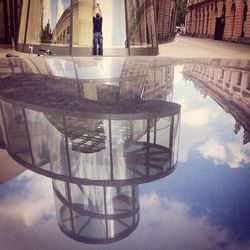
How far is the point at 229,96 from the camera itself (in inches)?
284

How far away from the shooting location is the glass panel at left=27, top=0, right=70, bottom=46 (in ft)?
49.4

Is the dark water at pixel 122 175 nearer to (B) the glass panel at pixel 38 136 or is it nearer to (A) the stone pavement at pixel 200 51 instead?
(B) the glass panel at pixel 38 136

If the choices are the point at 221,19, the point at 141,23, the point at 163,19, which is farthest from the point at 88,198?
the point at 221,19

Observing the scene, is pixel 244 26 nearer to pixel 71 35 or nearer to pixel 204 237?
pixel 71 35

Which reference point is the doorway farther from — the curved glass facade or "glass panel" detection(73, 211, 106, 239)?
"glass panel" detection(73, 211, 106, 239)

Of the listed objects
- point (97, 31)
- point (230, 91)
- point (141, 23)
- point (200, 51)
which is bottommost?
point (200, 51)

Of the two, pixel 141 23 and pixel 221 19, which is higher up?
pixel 141 23

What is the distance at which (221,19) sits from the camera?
4569 centimetres

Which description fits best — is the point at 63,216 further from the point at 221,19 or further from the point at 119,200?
the point at 221,19

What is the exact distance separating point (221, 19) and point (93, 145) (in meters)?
47.0

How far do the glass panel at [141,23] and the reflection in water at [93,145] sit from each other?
9.64 m

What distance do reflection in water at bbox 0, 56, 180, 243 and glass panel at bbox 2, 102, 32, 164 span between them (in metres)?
0.01

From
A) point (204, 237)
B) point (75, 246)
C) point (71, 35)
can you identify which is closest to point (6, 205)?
point (75, 246)

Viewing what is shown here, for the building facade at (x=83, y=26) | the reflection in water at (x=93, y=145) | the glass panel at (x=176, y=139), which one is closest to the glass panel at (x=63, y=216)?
the reflection in water at (x=93, y=145)
